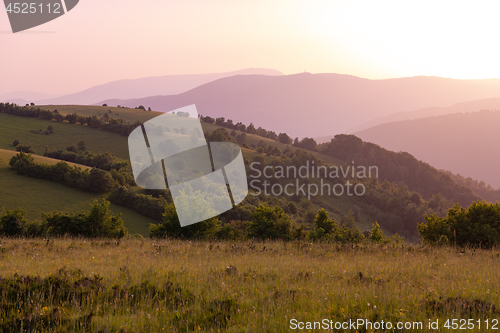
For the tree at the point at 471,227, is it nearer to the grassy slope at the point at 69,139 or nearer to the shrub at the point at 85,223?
the shrub at the point at 85,223

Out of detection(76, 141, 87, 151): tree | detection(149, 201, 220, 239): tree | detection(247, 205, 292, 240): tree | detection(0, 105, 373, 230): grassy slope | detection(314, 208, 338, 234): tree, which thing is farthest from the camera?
detection(76, 141, 87, 151): tree

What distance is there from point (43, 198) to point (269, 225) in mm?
55765

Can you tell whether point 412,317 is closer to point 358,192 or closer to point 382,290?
point 382,290

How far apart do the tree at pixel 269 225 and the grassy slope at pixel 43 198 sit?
137 ft

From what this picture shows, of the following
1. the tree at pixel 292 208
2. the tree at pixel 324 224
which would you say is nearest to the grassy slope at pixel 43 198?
the tree at pixel 324 224

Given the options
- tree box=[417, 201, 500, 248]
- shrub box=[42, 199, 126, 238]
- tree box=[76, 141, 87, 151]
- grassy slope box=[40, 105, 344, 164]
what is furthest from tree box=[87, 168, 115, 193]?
grassy slope box=[40, 105, 344, 164]

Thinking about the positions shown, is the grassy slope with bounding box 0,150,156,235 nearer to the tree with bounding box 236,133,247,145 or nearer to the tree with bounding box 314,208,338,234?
the tree with bounding box 314,208,338,234

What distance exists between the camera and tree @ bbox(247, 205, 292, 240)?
60.7ft

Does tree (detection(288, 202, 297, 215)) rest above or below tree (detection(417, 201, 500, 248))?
below

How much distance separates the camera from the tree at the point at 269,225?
1852 cm

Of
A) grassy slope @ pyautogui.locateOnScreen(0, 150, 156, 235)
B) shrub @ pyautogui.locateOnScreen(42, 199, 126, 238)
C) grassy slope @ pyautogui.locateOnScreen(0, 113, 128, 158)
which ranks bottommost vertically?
grassy slope @ pyautogui.locateOnScreen(0, 150, 156, 235)

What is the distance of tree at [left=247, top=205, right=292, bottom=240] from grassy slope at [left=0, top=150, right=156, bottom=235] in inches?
1643

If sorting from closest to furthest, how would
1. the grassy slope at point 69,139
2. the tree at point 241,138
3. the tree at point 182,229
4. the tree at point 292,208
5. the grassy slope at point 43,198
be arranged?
the tree at point 182,229 → the grassy slope at point 43,198 → the tree at point 292,208 → the grassy slope at point 69,139 → the tree at point 241,138

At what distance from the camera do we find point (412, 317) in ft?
17.6
